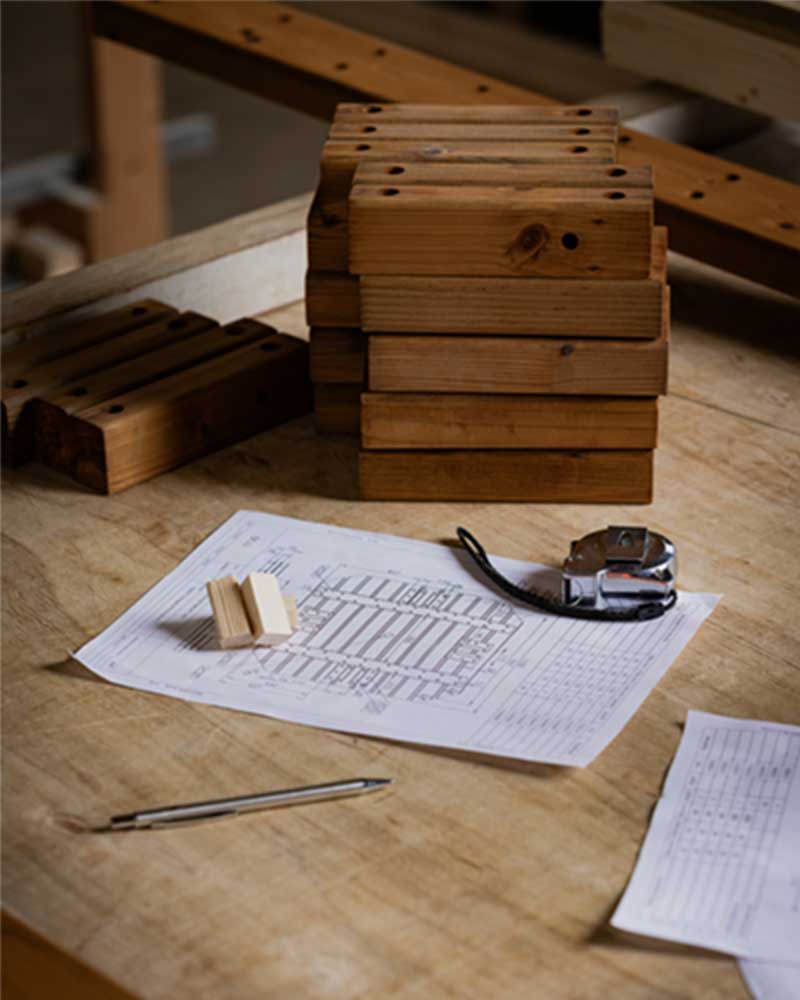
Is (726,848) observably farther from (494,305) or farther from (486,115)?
(486,115)

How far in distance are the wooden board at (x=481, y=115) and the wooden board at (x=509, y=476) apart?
0.32 m

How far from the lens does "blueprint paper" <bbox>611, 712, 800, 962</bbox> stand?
35.9 inches

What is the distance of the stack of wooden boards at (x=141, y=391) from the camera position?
1.41 meters

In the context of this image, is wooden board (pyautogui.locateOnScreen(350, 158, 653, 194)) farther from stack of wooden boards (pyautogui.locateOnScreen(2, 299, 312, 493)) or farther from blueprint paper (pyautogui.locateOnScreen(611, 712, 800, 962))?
blueprint paper (pyautogui.locateOnScreen(611, 712, 800, 962))

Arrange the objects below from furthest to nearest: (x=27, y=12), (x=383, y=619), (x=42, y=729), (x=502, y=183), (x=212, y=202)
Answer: (x=212, y=202) < (x=27, y=12) < (x=502, y=183) < (x=383, y=619) < (x=42, y=729)

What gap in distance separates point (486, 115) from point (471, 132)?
0.06 meters

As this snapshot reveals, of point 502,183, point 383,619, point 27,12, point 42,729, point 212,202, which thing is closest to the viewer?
point 42,729

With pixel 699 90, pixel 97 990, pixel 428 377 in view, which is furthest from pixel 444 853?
pixel 699 90

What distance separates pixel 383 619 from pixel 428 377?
24 centimetres

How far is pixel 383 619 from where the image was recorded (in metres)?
1.22

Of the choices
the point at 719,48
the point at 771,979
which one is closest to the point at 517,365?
the point at 771,979

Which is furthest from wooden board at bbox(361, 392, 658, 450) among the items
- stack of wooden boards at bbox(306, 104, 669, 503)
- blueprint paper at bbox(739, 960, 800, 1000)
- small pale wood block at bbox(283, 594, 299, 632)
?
blueprint paper at bbox(739, 960, 800, 1000)

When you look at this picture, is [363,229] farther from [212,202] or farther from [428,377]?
[212,202]

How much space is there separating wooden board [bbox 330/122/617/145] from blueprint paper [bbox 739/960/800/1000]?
31.0 inches
